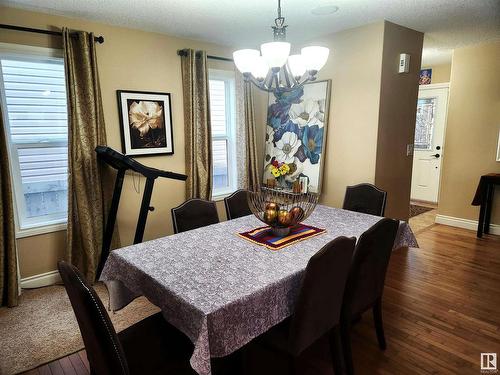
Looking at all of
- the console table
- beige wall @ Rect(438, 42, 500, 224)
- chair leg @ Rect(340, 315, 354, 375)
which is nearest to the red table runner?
chair leg @ Rect(340, 315, 354, 375)

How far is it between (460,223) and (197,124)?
3839 mm

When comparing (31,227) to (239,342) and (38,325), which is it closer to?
(38,325)

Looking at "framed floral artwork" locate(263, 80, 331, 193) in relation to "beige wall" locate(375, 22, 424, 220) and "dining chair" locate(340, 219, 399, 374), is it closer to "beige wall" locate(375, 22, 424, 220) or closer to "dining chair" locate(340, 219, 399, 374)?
"beige wall" locate(375, 22, 424, 220)

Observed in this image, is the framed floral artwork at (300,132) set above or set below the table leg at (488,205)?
above

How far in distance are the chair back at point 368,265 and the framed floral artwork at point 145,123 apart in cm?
249

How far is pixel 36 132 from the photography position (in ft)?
9.53

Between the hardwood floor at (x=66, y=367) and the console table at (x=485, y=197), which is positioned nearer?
the hardwood floor at (x=66, y=367)

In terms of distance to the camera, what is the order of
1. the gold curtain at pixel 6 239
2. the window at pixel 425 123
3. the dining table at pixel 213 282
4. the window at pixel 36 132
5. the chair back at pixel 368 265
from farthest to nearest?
the window at pixel 425 123
the window at pixel 36 132
the gold curtain at pixel 6 239
the chair back at pixel 368 265
the dining table at pixel 213 282

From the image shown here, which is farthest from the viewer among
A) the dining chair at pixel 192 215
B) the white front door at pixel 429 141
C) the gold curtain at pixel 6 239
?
the white front door at pixel 429 141

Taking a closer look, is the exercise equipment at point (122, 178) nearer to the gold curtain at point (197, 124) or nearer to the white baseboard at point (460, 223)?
the gold curtain at point (197, 124)

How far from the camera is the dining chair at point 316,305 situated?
1.43m

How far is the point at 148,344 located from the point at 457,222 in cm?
456

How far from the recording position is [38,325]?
243cm

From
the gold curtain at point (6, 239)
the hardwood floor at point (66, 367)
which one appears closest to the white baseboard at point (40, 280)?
the gold curtain at point (6, 239)
